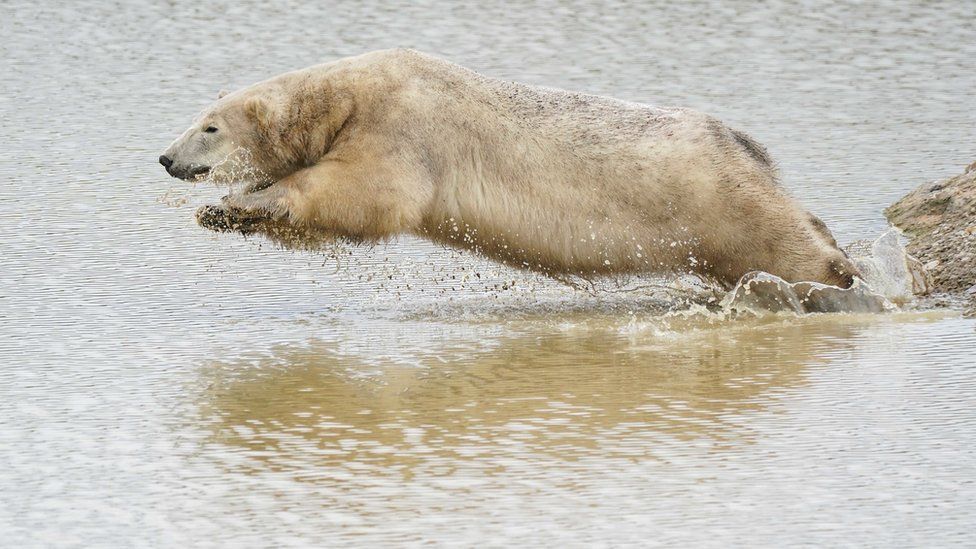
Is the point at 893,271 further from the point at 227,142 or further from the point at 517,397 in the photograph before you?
the point at 227,142

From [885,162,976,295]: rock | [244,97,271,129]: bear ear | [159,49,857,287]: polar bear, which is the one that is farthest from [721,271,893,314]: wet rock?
[244,97,271,129]: bear ear

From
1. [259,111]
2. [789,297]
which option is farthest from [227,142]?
[789,297]

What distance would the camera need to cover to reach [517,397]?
20.1 ft

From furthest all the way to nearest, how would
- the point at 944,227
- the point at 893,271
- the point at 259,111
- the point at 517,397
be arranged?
the point at 944,227 < the point at 893,271 < the point at 259,111 < the point at 517,397

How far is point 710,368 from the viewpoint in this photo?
6.55 metres

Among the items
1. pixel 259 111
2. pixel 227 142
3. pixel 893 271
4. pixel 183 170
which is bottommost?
pixel 893 271

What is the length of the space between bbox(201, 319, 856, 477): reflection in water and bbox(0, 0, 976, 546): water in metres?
0.02

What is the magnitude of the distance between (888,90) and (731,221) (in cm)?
599

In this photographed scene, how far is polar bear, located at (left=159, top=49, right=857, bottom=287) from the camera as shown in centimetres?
769

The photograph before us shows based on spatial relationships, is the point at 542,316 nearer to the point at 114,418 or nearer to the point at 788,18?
the point at 114,418

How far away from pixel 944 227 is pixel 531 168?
2583mm

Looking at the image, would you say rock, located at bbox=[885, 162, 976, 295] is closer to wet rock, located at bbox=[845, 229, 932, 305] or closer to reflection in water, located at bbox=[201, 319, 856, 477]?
wet rock, located at bbox=[845, 229, 932, 305]

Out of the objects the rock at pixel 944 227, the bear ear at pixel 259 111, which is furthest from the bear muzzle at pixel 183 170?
the rock at pixel 944 227

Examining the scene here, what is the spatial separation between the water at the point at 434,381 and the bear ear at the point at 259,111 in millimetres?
912
